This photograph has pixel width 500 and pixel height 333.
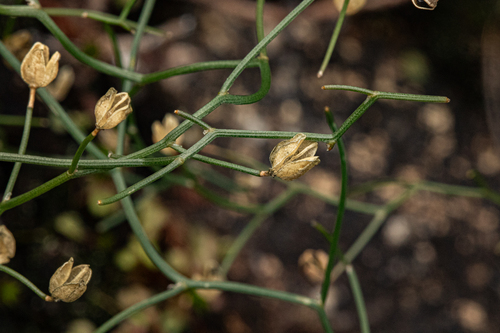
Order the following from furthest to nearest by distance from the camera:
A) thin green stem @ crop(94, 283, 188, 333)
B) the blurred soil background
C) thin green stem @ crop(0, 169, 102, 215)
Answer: the blurred soil background < thin green stem @ crop(94, 283, 188, 333) < thin green stem @ crop(0, 169, 102, 215)

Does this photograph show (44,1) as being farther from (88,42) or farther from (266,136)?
(266,136)

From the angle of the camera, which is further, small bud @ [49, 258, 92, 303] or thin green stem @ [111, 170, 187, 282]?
thin green stem @ [111, 170, 187, 282]

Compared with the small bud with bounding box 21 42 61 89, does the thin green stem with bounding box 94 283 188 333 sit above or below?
below

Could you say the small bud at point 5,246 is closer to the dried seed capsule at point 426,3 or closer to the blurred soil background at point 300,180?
the dried seed capsule at point 426,3

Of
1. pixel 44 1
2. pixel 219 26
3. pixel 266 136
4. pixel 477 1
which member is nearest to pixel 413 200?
pixel 477 1

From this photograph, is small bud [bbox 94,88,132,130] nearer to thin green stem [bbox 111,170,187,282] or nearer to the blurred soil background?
thin green stem [bbox 111,170,187,282]

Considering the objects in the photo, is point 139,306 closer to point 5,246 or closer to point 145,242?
point 145,242

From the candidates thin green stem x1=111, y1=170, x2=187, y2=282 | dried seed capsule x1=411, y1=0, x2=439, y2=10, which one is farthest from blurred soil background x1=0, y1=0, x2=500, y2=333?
dried seed capsule x1=411, y1=0, x2=439, y2=10

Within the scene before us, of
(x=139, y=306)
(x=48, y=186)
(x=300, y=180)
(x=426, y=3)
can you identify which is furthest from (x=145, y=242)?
(x=300, y=180)
